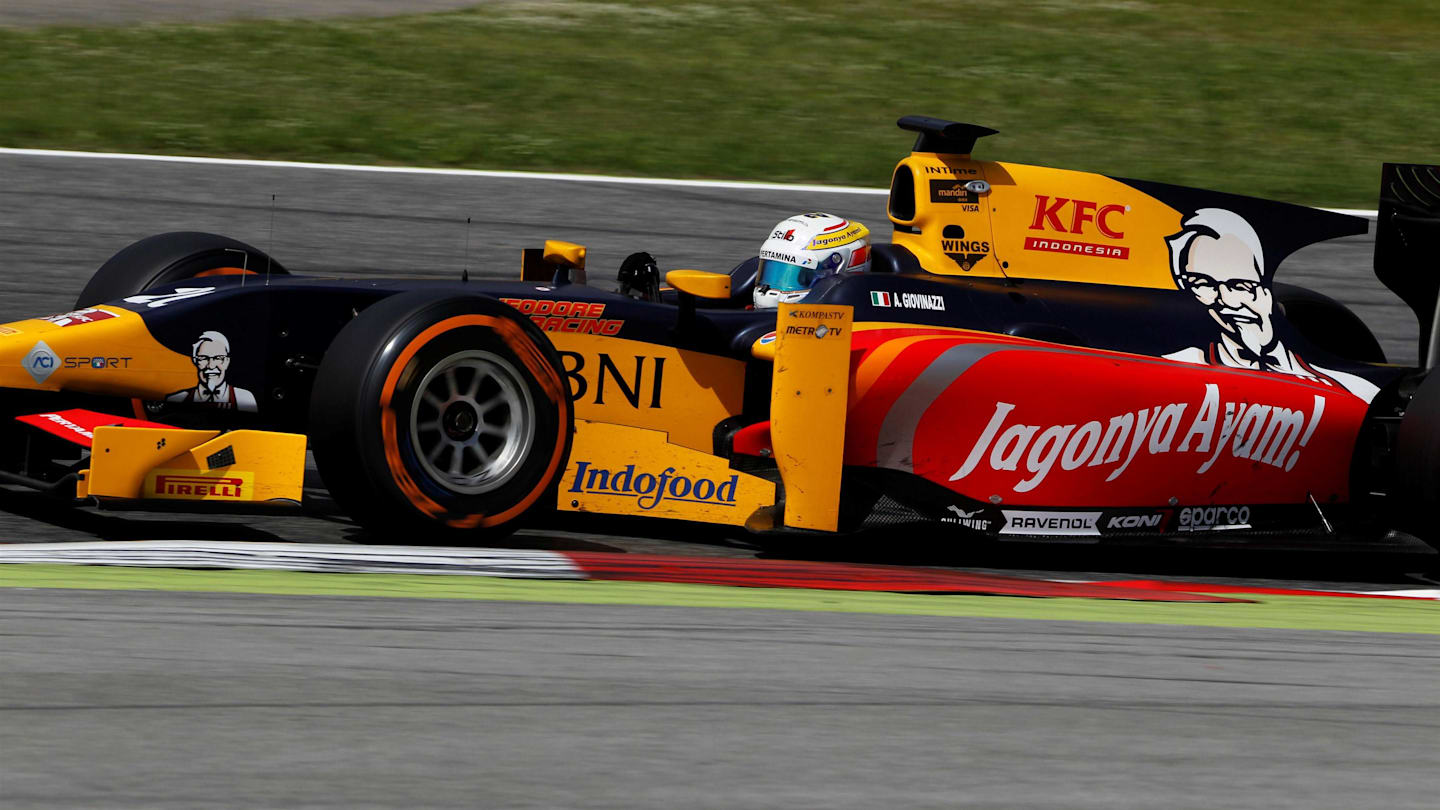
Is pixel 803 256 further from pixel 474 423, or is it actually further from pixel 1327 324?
pixel 1327 324

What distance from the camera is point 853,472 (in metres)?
5.66

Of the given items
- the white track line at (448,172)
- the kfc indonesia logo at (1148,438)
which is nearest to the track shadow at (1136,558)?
the kfc indonesia logo at (1148,438)

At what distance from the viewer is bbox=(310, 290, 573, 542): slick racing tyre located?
195 inches

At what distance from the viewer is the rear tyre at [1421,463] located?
19.2ft

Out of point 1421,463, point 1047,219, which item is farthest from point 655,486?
point 1421,463

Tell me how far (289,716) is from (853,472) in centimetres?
278

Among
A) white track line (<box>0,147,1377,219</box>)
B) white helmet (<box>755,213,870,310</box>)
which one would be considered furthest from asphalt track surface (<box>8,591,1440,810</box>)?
white track line (<box>0,147,1377,219</box>)

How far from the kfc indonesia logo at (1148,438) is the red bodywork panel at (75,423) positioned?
2.60 m

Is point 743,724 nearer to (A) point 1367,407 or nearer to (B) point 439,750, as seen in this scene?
(B) point 439,750

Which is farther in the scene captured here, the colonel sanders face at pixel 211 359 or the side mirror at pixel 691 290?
the side mirror at pixel 691 290

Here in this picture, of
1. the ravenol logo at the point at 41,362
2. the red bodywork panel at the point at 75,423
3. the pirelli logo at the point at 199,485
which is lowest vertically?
the pirelli logo at the point at 199,485

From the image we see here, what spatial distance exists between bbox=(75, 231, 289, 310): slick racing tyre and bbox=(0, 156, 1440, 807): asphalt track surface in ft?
8.14

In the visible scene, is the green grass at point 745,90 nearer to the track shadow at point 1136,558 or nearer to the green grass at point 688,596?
the track shadow at point 1136,558

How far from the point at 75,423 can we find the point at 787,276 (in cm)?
243
